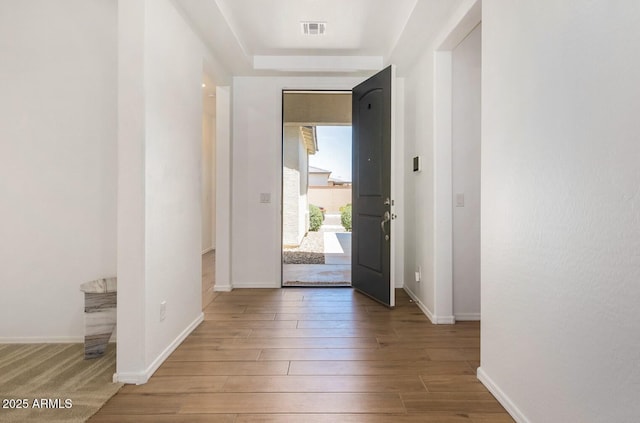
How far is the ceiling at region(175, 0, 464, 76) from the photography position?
256cm

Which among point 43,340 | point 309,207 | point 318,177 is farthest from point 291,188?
point 318,177

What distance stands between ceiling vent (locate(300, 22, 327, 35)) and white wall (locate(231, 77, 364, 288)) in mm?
824

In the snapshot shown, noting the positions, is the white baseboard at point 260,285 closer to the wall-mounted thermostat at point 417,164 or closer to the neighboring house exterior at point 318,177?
the wall-mounted thermostat at point 417,164

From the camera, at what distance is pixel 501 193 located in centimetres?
173

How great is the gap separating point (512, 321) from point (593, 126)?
3.19 feet

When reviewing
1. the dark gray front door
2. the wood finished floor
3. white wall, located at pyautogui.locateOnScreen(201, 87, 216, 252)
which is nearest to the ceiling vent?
the dark gray front door

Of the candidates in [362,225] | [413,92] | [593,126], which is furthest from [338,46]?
[593,126]

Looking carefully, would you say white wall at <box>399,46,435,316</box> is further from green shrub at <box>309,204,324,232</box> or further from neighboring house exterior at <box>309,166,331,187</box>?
neighboring house exterior at <box>309,166,331,187</box>

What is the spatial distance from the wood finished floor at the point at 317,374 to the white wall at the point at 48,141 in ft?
3.62

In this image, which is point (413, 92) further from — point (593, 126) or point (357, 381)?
point (357, 381)

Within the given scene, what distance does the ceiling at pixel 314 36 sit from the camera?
256 centimetres

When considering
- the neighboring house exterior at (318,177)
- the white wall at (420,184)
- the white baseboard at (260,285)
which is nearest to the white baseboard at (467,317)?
the white wall at (420,184)

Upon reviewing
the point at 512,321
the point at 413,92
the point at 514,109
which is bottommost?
the point at 512,321

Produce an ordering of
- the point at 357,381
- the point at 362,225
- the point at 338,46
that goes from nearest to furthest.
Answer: the point at 357,381 → the point at 338,46 → the point at 362,225
